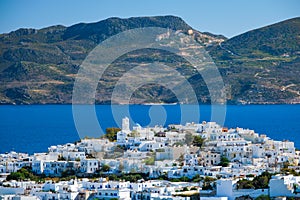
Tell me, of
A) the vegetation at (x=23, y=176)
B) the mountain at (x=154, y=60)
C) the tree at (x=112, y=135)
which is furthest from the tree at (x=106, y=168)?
the mountain at (x=154, y=60)

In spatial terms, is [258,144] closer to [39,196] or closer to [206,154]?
[206,154]

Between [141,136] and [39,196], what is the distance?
13028 mm

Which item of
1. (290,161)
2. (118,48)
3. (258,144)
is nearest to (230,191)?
(290,161)

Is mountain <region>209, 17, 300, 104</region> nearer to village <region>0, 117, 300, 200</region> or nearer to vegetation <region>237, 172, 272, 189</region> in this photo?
village <region>0, 117, 300, 200</region>

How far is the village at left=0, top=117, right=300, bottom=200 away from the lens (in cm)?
3092

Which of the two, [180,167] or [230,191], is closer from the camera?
[230,191]

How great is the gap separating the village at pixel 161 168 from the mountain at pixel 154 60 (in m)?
80.7

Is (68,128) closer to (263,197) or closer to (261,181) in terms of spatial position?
(261,181)

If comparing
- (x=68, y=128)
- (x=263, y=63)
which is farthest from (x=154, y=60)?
(x=68, y=128)

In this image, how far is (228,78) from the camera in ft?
426

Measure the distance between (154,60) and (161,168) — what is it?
113658 mm

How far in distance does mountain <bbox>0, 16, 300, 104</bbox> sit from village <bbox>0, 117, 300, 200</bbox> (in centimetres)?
8074

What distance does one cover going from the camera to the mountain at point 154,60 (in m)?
129

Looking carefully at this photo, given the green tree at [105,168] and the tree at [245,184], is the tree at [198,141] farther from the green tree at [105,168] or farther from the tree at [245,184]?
the tree at [245,184]
